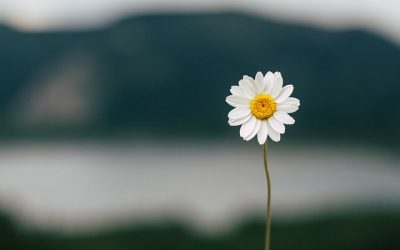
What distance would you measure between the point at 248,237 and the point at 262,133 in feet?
73.6

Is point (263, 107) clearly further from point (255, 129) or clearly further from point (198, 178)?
point (198, 178)

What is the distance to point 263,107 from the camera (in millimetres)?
1287

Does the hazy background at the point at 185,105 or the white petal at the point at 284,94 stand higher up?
the hazy background at the point at 185,105

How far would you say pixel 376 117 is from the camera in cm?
7325

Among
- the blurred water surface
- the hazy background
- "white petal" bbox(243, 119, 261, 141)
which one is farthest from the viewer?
the hazy background

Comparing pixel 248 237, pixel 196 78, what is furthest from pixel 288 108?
pixel 196 78

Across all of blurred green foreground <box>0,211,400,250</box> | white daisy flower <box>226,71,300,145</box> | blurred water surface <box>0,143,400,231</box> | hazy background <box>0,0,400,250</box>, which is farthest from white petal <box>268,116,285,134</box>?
hazy background <box>0,0,400,250</box>

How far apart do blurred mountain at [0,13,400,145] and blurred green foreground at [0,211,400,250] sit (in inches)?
1659

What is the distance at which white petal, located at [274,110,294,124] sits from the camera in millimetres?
1216

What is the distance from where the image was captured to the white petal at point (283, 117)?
1.22 m

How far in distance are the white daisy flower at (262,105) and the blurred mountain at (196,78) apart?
6480 centimetres

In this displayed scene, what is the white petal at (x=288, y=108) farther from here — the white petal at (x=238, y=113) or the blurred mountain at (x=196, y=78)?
the blurred mountain at (x=196, y=78)

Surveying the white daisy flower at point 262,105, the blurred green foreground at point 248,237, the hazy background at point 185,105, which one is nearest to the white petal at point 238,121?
the white daisy flower at point 262,105

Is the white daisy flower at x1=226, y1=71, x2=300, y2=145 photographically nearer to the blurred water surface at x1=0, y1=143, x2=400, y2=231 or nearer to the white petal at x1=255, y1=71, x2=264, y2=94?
the white petal at x1=255, y1=71, x2=264, y2=94
